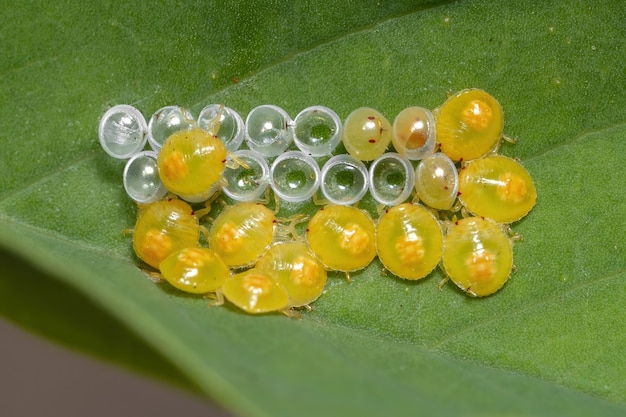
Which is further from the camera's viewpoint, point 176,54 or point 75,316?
point 176,54

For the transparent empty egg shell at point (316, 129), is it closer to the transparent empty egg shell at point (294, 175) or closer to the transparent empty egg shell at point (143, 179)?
the transparent empty egg shell at point (294, 175)

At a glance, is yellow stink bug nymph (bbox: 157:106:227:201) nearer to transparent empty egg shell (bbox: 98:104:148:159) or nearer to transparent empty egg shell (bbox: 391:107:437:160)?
transparent empty egg shell (bbox: 98:104:148:159)

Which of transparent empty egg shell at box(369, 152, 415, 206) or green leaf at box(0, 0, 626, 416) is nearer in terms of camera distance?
green leaf at box(0, 0, 626, 416)

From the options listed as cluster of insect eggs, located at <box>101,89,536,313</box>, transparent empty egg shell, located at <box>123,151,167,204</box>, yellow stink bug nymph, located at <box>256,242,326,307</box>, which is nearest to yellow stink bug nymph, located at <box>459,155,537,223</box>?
cluster of insect eggs, located at <box>101,89,536,313</box>

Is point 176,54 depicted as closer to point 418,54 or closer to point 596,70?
point 418,54

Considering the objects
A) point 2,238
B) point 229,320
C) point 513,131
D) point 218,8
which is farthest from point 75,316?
point 513,131

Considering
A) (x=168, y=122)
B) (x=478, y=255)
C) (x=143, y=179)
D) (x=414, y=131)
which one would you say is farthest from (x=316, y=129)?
(x=478, y=255)

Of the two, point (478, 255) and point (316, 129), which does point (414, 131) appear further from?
point (478, 255)
